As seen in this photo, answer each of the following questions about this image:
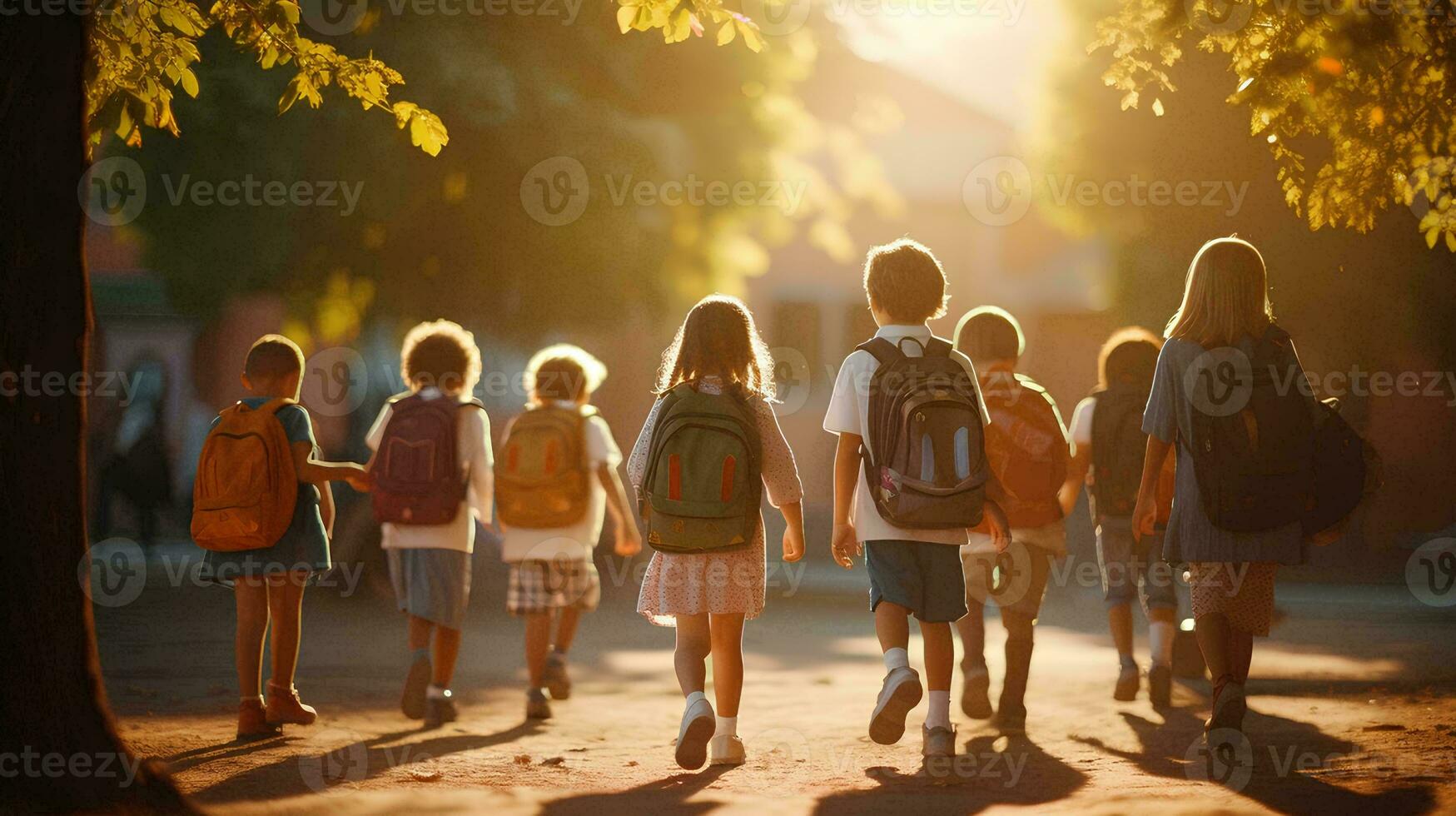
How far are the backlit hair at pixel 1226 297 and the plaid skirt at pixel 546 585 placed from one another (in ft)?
11.8

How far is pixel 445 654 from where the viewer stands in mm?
8328

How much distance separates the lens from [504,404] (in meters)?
21.0

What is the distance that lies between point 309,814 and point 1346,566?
18.9 m

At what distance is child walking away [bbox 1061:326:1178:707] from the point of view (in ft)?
28.7

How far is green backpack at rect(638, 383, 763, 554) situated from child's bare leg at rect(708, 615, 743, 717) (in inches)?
13.1

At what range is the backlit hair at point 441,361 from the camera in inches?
329

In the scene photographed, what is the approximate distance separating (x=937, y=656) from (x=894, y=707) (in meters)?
0.41

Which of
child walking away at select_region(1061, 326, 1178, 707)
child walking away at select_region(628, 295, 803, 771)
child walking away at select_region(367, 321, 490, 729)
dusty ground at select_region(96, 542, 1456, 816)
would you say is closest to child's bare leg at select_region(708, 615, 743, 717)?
child walking away at select_region(628, 295, 803, 771)

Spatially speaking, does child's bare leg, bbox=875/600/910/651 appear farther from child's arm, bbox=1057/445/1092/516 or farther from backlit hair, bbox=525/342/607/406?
backlit hair, bbox=525/342/607/406

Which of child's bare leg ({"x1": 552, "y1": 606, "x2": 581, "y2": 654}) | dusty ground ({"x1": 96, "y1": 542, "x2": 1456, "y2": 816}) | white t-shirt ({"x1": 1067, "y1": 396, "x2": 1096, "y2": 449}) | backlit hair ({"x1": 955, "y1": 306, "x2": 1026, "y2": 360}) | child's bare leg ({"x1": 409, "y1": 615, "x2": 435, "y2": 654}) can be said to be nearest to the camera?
dusty ground ({"x1": 96, "y1": 542, "x2": 1456, "y2": 816})

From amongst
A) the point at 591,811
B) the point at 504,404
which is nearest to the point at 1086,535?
the point at 504,404

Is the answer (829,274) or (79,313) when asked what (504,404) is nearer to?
(829,274)

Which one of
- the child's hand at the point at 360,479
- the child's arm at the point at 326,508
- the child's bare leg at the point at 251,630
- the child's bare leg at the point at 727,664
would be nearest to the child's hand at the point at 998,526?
the child's bare leg at the point at 727,664

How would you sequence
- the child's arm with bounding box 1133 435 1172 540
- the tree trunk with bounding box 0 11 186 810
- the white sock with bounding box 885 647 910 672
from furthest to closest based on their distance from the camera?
the child's arm with bounding box 1133 435 1172 540 < the white sock with bounding box 885 647 910 672 < the tree trunk with bounding box 0 11 186 810
